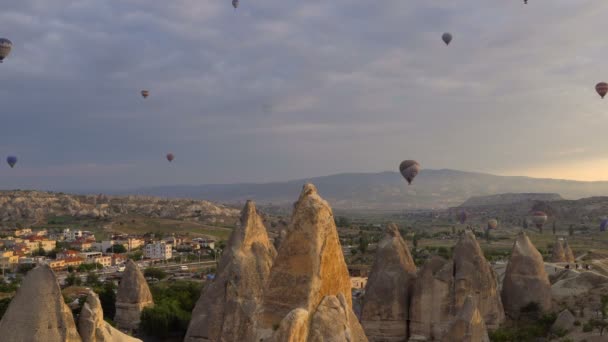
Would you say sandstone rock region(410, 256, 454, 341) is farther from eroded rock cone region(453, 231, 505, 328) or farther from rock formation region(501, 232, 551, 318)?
rock formation region(501, 232, 551, 318)

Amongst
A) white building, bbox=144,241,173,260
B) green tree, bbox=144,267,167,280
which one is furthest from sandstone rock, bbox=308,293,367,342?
white building, bbox=144,241,173,260

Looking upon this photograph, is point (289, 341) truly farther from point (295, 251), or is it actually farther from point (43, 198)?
point (43, 198)

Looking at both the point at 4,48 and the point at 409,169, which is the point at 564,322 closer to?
the point at 409,169

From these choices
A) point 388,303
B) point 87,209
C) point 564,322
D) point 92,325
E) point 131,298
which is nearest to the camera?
point 92,325

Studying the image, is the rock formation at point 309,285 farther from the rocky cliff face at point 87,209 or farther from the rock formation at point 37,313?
the rocky cliff face at point 87,209

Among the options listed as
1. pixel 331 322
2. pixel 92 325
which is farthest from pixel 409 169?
pixel 331 322

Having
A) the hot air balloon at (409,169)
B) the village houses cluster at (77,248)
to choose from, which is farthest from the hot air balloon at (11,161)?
the hot air balloon at (409,169)
